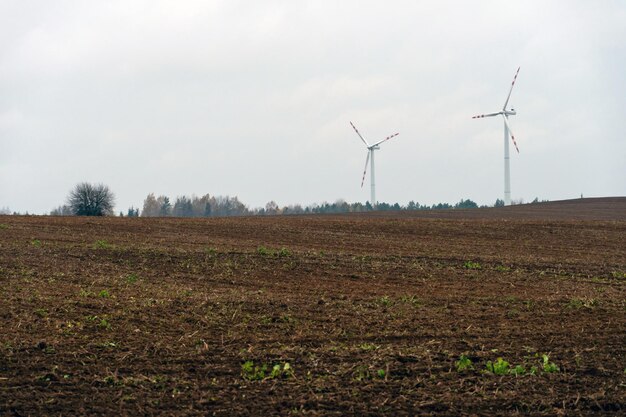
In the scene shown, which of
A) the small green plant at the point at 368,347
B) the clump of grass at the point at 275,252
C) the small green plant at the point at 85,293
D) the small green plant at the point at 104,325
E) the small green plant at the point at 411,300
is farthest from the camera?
the clump of grass at the point at 275,252

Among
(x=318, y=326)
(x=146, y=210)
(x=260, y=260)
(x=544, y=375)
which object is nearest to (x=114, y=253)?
(x=260, y=260)

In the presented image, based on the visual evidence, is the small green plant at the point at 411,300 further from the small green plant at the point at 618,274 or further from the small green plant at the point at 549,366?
the small green plant at the point at 618,274

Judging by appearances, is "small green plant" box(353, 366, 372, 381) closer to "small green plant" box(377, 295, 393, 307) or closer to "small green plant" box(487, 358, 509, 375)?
"small green plant" box(487, 358, 509, 375)

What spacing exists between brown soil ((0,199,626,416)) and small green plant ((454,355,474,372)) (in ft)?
0.24

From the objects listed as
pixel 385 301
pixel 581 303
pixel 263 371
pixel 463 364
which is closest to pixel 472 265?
pixel 581 303

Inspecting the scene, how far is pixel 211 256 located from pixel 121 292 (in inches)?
290

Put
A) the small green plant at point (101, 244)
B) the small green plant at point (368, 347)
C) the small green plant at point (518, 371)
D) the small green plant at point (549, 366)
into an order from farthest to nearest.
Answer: the small green plant at point (101, 244) < the small green plant at point (368, 347) < the small green plant at point (549, 366) < the small green plant at point (518, 371)

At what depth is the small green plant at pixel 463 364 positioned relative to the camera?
430 inches

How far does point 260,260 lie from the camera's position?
961 inches

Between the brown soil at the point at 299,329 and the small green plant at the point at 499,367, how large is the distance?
0.19 meters

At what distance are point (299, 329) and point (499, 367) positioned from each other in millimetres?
3893

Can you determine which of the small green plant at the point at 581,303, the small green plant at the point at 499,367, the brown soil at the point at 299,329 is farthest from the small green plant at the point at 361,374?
the small green plant at the point at 581,303

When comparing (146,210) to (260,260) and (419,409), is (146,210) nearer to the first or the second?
(260,260)

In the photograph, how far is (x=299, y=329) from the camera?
13578 mm
